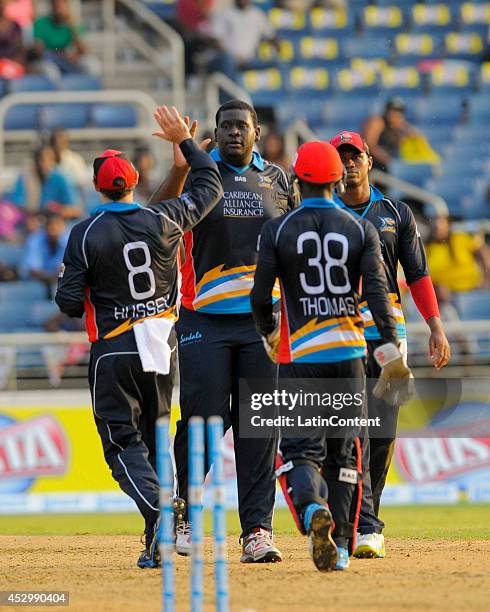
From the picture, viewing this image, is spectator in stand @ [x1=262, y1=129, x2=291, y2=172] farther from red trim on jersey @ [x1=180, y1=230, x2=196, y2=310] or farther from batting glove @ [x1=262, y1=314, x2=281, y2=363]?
batting glove @ [x1=262, y1=314, x2=281, y2=363]

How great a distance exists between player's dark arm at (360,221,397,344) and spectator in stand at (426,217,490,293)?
10.5 m

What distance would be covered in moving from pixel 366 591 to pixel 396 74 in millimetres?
16403

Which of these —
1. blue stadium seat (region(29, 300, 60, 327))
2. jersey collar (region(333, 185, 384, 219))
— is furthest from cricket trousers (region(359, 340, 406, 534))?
blue stadium seat (region(29, 300, 60, 327))

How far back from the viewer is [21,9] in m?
22.2

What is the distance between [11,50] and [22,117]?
4.76 feet

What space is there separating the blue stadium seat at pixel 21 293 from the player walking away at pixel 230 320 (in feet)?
29.7

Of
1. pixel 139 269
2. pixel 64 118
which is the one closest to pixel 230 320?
pixel 139 269

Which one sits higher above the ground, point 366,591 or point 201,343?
point 201,343

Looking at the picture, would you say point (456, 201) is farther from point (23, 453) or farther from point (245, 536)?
point (245, 536)

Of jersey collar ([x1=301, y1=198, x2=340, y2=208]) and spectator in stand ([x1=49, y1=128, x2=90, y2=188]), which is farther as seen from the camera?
spectator in stand ([x1=49, y1=128, x2=90, y2=188])

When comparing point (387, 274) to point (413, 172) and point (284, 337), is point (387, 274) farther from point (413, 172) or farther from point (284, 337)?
point (413, 172)

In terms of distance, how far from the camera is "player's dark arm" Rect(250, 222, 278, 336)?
7707 mm

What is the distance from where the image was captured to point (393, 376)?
7625mm

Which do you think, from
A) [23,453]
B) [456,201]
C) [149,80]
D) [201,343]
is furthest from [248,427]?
[149,80]
